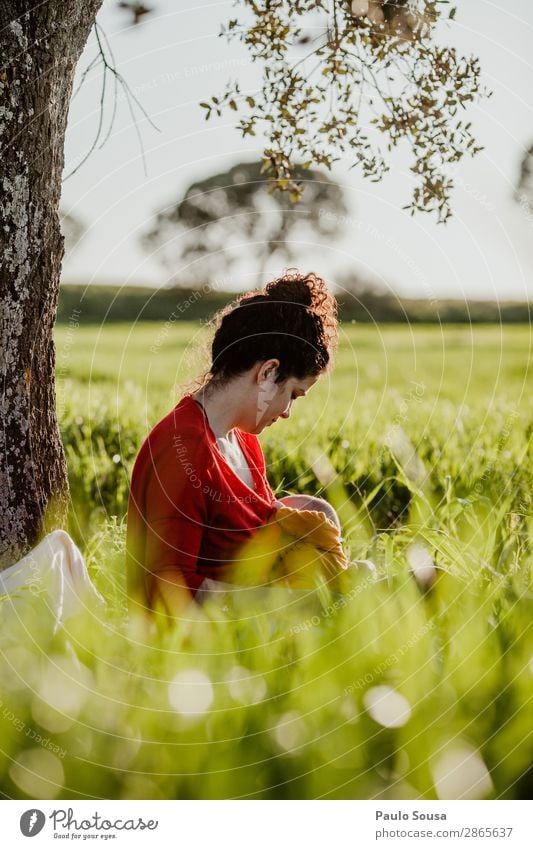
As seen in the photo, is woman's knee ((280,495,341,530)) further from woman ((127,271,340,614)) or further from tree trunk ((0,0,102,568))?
tree trunk ((0,0,102,568))

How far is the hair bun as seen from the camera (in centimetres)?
299

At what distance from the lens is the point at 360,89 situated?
357 centimetres

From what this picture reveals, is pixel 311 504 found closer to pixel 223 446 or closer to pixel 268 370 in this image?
pixel 223 446

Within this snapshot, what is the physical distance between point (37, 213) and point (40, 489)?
1.02 meters

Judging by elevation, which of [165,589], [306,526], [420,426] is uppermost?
[420,426]

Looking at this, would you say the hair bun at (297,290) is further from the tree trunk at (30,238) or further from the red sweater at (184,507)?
the tree trunk at (30,238)

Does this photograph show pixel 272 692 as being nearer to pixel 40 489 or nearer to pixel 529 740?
pixel 529 740

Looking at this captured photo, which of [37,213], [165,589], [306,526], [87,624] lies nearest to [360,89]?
[37,213]

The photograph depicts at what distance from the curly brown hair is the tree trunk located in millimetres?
663

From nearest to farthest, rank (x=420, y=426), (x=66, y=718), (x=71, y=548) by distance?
1. (x=66, y=718)
2. (x=71, y=548)
3. (x=420, y=426)

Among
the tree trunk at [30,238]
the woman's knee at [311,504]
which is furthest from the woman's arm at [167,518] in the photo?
the woman's knee at [311,504]

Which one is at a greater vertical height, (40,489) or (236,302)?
(236,302)

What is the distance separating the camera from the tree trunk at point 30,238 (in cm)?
258

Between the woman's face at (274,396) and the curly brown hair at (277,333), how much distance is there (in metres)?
0.03
